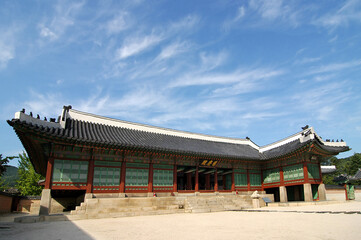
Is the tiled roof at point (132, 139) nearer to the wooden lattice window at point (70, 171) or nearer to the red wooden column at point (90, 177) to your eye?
the red wooden column at point (90, 177)

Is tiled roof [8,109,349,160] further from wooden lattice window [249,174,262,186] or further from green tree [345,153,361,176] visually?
green tree [345,153,361,176]

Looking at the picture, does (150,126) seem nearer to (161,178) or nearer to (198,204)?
(161,178)

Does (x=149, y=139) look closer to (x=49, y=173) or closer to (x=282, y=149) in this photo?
(x=49, y=173)

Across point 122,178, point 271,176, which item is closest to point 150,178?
point 122,178

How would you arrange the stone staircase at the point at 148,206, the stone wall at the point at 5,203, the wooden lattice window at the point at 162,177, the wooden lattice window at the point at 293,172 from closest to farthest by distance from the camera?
the stone staircase at the point at 148,206 < the wooden lattice window at the point at 162,177 < the stone wall at the point at 5,203 < the wooden lattice window at the point at 293,172

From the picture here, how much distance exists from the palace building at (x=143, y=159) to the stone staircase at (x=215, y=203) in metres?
3.17

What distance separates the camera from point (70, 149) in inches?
791

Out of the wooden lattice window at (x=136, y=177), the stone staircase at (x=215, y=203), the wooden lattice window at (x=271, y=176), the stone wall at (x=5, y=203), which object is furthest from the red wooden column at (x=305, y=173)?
the stone wall at (x=5, y=203)

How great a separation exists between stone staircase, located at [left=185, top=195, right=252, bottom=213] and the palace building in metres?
3.17

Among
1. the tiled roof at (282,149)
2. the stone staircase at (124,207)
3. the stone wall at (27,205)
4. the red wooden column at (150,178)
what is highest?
the tiled roof at (282,149)

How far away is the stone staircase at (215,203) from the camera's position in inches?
791

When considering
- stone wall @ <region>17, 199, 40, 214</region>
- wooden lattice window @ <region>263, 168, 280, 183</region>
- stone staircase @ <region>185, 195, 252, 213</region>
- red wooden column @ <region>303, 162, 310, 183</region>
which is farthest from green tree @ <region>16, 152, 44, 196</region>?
red wooden column @ <region>303, 162, 310, 183</region>

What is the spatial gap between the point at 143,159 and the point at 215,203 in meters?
7.56

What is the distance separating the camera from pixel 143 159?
23.3m
